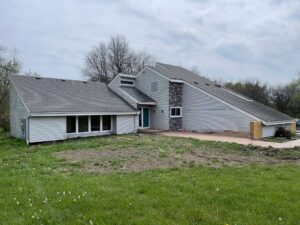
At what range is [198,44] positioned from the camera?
2584 centimetres

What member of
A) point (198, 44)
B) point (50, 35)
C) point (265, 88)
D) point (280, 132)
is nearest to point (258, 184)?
point (280, 132)

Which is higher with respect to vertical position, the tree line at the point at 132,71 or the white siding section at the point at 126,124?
the tree line at the point at 132,71

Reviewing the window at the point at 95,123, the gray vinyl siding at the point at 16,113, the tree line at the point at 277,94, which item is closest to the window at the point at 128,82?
the window at the point at 95,123

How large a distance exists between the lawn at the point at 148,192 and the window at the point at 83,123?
8553mm

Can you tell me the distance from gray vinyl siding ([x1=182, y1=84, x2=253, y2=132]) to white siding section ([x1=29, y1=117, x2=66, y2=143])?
10.7 meters

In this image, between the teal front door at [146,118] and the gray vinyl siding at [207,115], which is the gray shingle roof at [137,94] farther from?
the gray vinyl siding at [207,115]

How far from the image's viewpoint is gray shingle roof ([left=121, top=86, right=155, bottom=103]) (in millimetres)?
23337

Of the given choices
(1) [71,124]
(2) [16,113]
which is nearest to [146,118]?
(1) [71,124]

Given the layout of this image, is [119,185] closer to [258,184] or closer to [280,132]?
[258,184]

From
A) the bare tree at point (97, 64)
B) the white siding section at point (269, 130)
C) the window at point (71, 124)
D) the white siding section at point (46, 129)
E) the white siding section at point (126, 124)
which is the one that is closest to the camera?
the white siding section at point (46, 129)

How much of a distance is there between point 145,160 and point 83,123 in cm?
976

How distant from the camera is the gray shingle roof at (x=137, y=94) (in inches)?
919

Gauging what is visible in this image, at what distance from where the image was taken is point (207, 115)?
72.0 ft

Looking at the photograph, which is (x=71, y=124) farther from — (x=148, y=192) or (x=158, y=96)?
(x=148, y=192)
